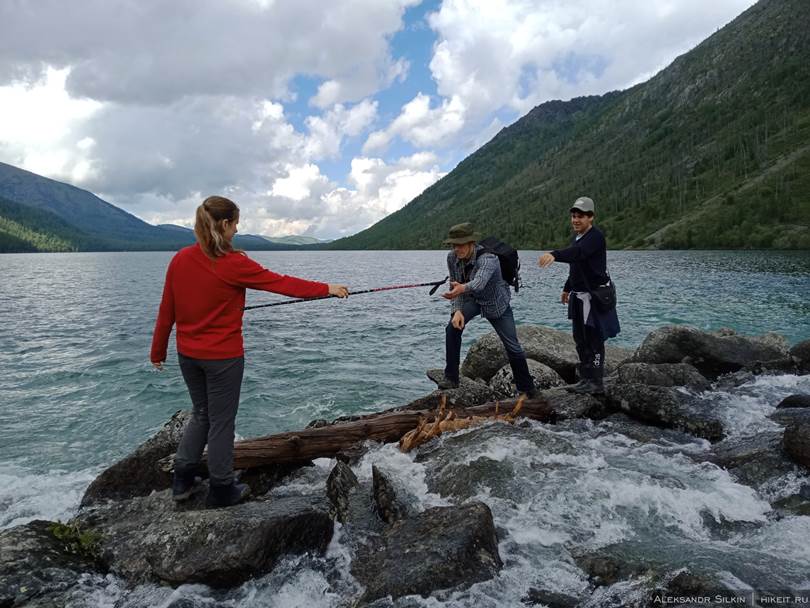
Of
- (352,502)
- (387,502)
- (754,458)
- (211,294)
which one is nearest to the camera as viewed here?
(211,294)

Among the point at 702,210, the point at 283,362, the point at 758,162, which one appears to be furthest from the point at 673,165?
the point at 283,362

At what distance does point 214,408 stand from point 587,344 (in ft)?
23.1

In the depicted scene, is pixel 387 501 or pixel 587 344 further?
pixel 587 344

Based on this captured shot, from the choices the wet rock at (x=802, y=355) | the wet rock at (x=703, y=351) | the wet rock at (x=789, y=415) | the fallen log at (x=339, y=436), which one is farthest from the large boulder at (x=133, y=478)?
the wet rock at (x=802, y=355)

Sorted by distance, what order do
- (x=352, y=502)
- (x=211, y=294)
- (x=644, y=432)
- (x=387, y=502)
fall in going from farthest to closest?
1. (x=644, y=432)
2. (x=352, y=502)
3. (x=387, y=502)
4. (x=211, y=294)

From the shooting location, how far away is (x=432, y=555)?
5039 millimetres

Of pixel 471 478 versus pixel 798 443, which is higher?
pixel 798 443

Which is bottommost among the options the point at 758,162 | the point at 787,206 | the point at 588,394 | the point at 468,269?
the point at 588,394

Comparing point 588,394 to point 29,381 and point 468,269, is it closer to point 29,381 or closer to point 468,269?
point 468,269

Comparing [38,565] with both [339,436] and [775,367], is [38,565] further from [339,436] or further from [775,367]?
[775,367]

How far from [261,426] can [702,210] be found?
150 m

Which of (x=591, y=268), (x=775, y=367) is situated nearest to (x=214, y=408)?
(x=591, y=268)

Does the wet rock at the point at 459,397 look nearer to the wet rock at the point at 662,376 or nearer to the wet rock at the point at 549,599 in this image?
the wet rock at the point at 662,376

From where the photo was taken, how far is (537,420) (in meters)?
9.50
